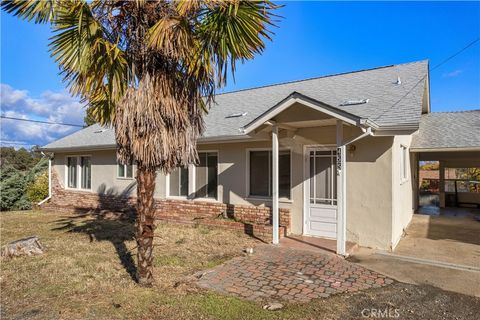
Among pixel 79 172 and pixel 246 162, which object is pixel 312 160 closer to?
pixel 246 162

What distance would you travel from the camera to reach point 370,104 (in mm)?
8898

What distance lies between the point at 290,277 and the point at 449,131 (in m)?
9.65

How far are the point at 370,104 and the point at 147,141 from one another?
6548mm

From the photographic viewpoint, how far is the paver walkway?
5250mm

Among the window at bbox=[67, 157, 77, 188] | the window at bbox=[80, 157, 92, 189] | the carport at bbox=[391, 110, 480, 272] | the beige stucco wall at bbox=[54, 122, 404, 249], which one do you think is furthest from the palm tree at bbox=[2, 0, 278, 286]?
the window at bbox=[67, 157, 77, 188]

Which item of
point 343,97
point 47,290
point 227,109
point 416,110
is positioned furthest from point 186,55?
point 227,109

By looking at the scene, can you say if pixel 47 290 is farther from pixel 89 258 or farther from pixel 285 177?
pixel 285 177

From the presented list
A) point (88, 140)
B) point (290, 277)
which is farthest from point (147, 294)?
point (88, 140)

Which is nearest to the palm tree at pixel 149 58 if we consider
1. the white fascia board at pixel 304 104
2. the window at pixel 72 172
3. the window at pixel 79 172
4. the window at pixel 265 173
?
the white fascia board at pixel 304 104

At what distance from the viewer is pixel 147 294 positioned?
5.10 metres

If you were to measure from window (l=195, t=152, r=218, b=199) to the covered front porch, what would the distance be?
8.81ft

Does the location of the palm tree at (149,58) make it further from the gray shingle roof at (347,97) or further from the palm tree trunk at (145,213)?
the gray shingle roof at (347,97)

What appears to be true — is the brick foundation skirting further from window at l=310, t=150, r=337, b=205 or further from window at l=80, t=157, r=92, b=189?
window at l=310, t=150, r=337, b=205

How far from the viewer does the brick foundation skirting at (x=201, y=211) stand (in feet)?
30.2
